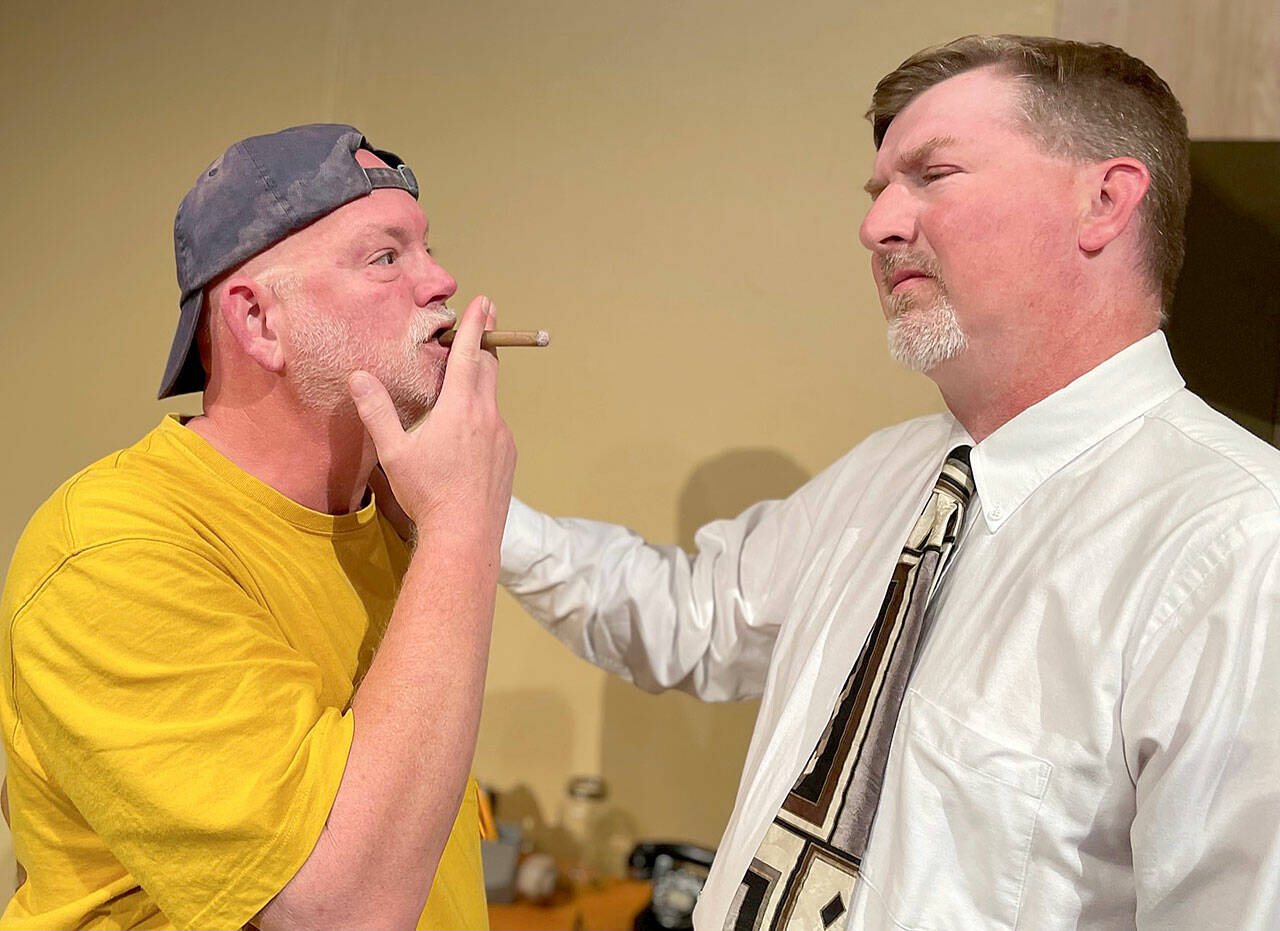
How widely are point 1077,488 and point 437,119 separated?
152cm

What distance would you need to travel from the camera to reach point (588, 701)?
224 cm

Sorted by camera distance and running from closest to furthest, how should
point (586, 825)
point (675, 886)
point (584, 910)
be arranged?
point (675, 886), point (584, 910), point (586, 825)

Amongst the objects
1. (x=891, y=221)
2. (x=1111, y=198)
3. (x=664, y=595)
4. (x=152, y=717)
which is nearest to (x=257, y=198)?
(x=152, y=717)

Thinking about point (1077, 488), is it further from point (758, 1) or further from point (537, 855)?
point (537, 855)

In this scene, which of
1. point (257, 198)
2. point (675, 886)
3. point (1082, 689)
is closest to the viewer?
point (1082, 689)

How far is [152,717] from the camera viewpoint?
1028mm

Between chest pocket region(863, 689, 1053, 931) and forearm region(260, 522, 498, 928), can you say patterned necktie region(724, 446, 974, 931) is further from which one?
forearm region(260, 522, 498, 928)

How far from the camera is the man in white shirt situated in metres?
1.07

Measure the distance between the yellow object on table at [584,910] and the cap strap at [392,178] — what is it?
1.30m

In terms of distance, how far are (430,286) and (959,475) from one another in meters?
0.65

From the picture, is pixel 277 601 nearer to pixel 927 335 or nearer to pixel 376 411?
pixel 376 411

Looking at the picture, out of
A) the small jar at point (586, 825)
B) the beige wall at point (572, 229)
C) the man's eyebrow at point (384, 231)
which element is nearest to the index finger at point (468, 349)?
the man's eyebrow at point (384, 231)

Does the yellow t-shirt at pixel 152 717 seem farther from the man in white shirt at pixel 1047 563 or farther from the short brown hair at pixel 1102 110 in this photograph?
the short brown hair at pixel 1102 110

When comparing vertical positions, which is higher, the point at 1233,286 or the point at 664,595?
the point at 1233,286
